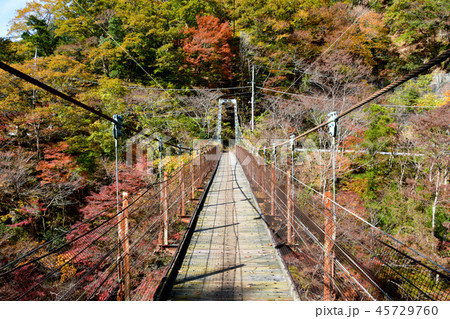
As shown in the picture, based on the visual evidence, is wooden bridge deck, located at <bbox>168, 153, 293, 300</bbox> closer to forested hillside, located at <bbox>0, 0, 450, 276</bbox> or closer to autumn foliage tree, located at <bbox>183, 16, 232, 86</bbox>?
forested hillside, located at <bbox>0, 0, 450, 276</bbox>

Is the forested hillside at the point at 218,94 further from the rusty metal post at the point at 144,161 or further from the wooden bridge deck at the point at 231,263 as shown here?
the wooden bridge deck at the point at 231,263

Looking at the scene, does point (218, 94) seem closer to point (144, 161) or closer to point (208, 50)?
point (208, 50)

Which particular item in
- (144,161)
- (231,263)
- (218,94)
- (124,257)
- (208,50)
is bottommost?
(231,263)

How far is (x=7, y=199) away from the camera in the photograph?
692cm

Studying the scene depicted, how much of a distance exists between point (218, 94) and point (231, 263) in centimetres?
1546

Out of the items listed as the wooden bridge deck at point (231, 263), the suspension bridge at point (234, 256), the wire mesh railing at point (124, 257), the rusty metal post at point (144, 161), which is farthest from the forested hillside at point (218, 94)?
the wooden bridge deck at point (231, 263)

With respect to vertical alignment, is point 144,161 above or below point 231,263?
above

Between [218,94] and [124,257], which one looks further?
[218,94]

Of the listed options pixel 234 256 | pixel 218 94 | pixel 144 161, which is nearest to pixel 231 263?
pixel 234 256

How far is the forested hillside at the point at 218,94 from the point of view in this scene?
7.74 meters

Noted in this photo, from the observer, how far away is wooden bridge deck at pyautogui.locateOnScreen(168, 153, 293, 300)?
205cm

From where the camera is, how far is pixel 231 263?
2520mm

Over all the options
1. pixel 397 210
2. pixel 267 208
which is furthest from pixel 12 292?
pixel 397 210

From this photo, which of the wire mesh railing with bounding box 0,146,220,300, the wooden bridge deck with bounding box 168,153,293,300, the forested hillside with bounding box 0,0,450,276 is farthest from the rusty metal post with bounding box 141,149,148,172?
the wooden bridge deck with bounding box 168,153,293,300
